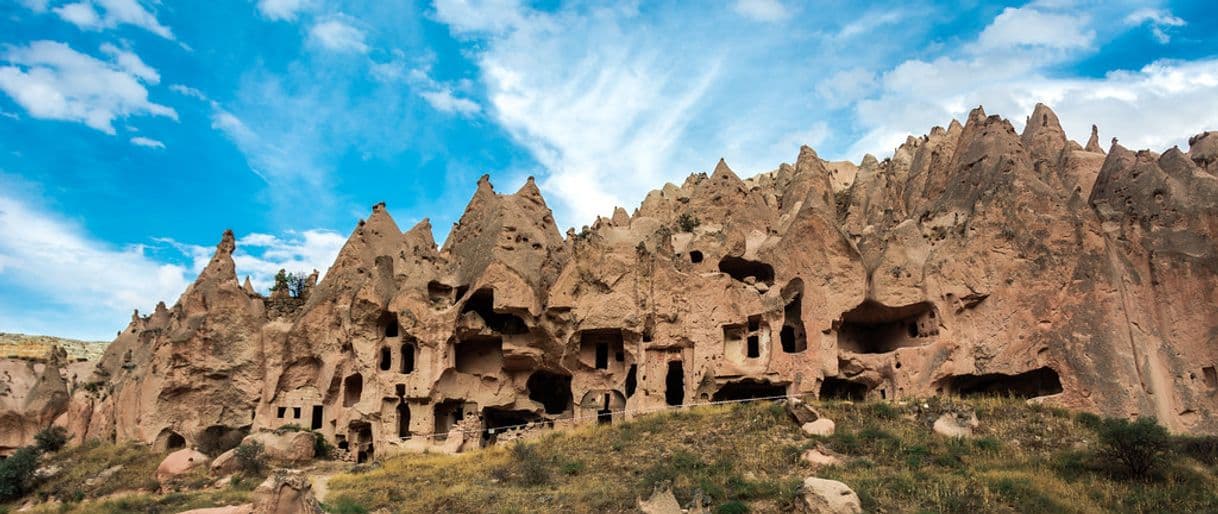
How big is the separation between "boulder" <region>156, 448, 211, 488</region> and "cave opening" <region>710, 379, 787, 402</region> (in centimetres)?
1447

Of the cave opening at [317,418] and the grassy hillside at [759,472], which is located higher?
the cave opening at [317,418]

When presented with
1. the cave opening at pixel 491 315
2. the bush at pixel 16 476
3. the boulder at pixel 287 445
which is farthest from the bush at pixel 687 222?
the bush at pixel 16 476

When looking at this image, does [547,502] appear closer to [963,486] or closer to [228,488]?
[963,486]

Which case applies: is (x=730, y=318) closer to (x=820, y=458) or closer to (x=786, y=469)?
(x=820, y=458)

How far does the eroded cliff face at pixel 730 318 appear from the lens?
23453 mm

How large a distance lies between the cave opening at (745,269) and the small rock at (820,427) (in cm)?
746

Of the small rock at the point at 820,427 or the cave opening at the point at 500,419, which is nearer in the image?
the small rock at the point at 820,427

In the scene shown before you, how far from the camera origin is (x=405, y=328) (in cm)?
2680

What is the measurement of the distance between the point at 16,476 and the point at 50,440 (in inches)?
161

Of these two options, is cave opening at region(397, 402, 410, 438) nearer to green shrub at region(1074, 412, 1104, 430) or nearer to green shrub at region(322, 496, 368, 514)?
green shrub at region(322, 496, 368, 514)

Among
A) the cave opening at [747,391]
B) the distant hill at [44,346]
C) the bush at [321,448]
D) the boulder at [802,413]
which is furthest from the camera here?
the distant hill at [44,346]

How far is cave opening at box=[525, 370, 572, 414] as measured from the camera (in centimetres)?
2923

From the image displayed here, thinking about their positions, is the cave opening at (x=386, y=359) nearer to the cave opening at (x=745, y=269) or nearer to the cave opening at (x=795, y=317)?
the cave opening at (x=745, y=269)

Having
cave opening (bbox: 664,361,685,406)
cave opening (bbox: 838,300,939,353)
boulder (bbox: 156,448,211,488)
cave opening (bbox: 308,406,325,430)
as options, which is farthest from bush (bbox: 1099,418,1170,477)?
boulder (bbox: 156,448,211,488)
